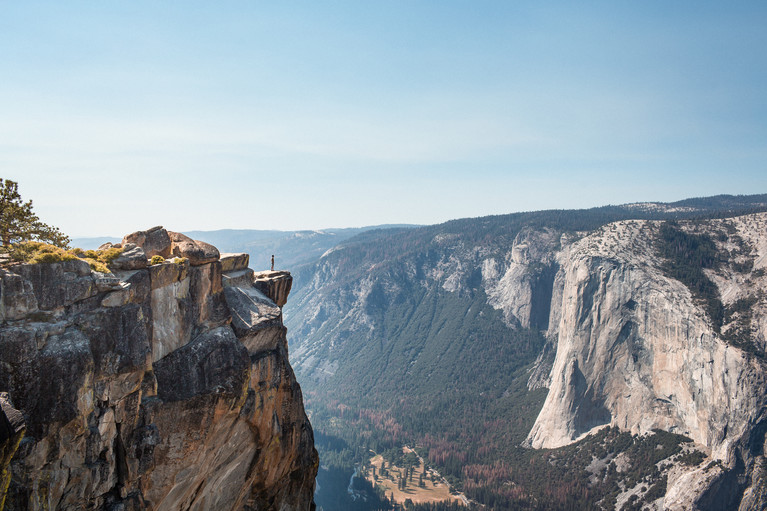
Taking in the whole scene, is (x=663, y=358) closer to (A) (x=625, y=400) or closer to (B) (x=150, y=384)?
(A) (x=625, y=400)

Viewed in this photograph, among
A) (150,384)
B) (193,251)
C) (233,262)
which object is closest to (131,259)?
(193,251)

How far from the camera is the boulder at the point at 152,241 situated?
24.3 meters

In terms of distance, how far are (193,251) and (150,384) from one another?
6994 mm

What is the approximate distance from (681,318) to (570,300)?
35.7 meters

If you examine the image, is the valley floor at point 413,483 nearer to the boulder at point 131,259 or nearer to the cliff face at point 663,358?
the cliff face at point 663,358

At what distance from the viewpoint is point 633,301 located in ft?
415

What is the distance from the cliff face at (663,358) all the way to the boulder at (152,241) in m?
107

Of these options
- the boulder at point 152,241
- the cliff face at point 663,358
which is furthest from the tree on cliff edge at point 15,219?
the cliff face at point 663,358

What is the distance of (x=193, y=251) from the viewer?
24.4 meters

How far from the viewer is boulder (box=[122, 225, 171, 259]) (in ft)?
79.9

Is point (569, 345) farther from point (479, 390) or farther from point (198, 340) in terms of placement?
point (198, 340)

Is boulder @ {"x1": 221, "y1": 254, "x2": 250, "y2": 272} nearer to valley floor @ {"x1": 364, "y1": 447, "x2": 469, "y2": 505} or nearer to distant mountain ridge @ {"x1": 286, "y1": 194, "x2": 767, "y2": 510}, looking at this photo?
distant mountain ridge @ {"x1": 286, "y1": 194, "x2": 767, "y2": 510}

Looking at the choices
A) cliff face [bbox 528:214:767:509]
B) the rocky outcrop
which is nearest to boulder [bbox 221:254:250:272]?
the rocky outcrop

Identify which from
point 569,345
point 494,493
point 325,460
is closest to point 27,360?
point 494,493
